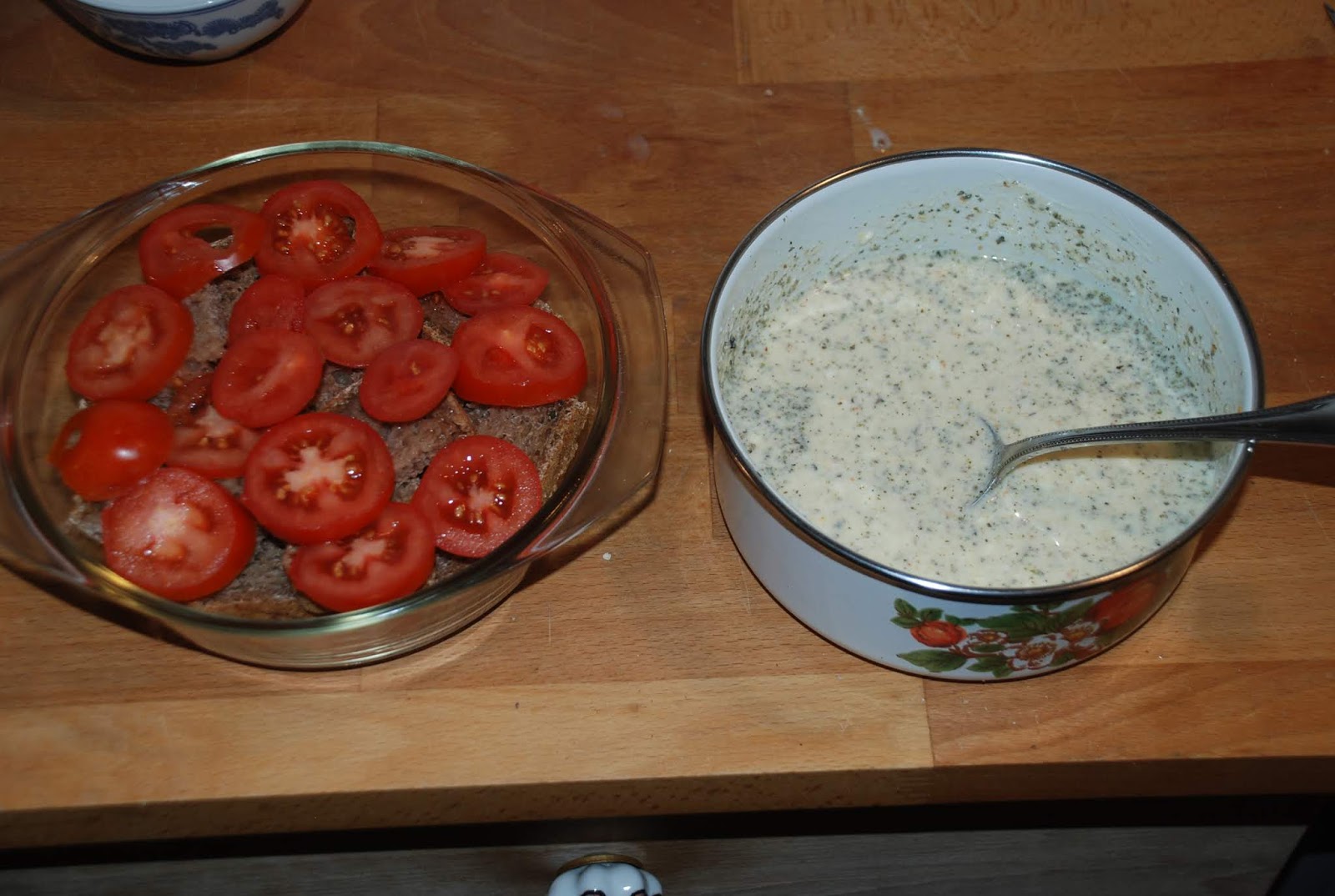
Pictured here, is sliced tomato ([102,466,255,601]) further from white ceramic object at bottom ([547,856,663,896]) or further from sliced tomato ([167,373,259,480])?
white ceramic object at bottom ([547,856,663,896])

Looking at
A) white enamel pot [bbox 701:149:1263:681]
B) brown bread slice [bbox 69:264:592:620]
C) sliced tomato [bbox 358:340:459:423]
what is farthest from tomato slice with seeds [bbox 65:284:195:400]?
white enamel pot [bbox 701:149:1263:681]

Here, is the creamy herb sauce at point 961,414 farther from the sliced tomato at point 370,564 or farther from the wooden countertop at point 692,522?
the sliced tomato at point 370,564

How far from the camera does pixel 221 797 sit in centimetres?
86

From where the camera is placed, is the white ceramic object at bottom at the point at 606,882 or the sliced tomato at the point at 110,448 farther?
the white ceramic object at bottom at the point at 606,882

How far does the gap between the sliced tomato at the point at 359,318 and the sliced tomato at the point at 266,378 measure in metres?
0.02

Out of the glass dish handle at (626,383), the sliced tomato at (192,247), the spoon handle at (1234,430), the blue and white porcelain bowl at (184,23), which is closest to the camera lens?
the spoon handle at (1234,430)

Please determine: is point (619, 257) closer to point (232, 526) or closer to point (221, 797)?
point (232, 526)

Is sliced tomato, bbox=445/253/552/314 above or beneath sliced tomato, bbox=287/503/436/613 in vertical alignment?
above

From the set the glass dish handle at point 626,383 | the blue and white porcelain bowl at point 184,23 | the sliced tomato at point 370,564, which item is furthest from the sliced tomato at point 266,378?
the blue and white porcelain bowl at point 184,23

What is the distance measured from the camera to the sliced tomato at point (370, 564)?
2.71ft

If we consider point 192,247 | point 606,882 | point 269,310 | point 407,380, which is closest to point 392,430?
point 407,380

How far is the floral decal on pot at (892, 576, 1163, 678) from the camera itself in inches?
29.8

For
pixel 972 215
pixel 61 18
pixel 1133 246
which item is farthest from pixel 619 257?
pixel 61 18

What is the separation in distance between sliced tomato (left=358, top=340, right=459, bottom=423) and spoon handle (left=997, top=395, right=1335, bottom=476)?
1.46 feet
